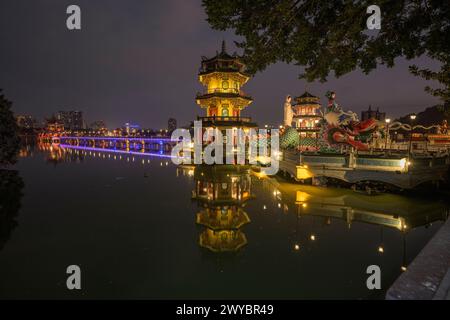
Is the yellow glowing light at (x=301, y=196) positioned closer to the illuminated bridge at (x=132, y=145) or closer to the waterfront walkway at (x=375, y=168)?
the waterfront walkway at (x=375, y=168)

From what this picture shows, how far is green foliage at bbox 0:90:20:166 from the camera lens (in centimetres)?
2202

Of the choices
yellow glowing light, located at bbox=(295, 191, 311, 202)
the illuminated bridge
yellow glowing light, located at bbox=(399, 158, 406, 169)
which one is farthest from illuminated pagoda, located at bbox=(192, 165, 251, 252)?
the illuminated bridge

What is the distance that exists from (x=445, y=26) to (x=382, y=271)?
7.08 meters

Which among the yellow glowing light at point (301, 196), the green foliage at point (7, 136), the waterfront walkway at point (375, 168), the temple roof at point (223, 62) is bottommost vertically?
the yellow glowing light at point (301, 196)

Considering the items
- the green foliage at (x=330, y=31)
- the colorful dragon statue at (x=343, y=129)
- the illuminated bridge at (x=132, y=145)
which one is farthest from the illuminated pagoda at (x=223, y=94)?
the illuminated bridge at (x=132, y=145)

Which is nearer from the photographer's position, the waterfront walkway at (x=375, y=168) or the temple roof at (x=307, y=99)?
the waterfront walkway at (x=375, y=168)

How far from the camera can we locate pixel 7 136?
22578 millimetres

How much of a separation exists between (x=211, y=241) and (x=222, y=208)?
14.6 feet

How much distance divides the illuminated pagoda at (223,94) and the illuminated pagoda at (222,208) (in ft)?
41.9

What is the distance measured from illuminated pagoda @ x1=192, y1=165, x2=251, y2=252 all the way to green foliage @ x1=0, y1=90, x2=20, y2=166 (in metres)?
16.4

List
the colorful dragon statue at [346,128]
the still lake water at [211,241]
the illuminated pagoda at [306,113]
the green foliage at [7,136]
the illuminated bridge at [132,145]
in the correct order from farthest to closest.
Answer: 1. the illuminated bridge at [132,145]
2. the illuminated pagoda at [306,113]
3. the green foliage at [7,136]
4. the colorful dragon statue at [346,128]
5. the still lake water at [211,241]

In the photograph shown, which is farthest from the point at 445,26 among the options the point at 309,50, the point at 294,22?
the point at 294,22

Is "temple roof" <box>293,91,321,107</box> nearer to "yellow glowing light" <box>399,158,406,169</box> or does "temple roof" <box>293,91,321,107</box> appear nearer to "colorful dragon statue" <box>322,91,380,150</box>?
"colorful dragon statue" <box>322,91,380,150</box>

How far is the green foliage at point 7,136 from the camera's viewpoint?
22016 millimetres
